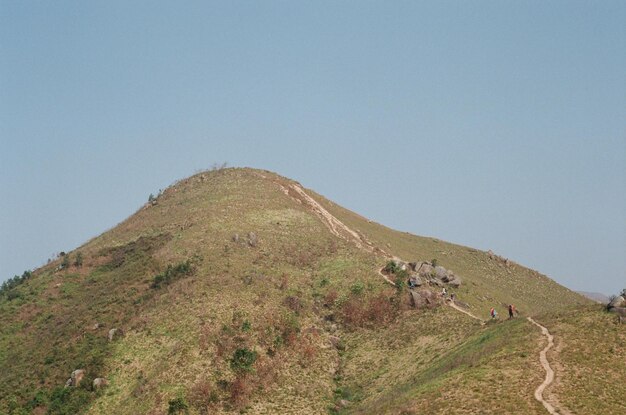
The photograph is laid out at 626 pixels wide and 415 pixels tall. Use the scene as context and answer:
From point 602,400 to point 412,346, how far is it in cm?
2357

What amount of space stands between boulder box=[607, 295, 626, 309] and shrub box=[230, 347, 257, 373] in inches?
1316

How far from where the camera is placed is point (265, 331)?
63.0 m

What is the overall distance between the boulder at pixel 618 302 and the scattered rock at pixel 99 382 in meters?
48.1

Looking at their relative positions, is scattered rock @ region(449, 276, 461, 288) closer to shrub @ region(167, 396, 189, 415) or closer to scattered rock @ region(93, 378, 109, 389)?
shrub @ region(167, 396, 189, 415)

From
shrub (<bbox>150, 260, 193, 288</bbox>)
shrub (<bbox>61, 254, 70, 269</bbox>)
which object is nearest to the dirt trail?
shrub (<bbox>150, 260, 193, 288</bbox>)

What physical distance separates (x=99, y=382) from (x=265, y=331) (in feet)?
56.3

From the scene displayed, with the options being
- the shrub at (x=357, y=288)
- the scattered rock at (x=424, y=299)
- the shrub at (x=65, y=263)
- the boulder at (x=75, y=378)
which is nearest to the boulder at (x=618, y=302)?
the scattered rock at (x=424, y=299)

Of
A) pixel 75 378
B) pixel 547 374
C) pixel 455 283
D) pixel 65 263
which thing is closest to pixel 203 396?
pixel 75 378

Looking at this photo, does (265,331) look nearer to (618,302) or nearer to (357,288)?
(357,288)

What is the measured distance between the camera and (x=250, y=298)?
67688mm

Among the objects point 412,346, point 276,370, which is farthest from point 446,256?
point 276,370

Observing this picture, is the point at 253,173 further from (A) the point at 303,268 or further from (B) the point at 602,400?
(B) the point at 602,400

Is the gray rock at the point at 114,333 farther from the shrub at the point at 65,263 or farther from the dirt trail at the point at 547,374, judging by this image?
the dirt trail at the point at 547,374

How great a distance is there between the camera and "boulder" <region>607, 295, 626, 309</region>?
51.9 metres
